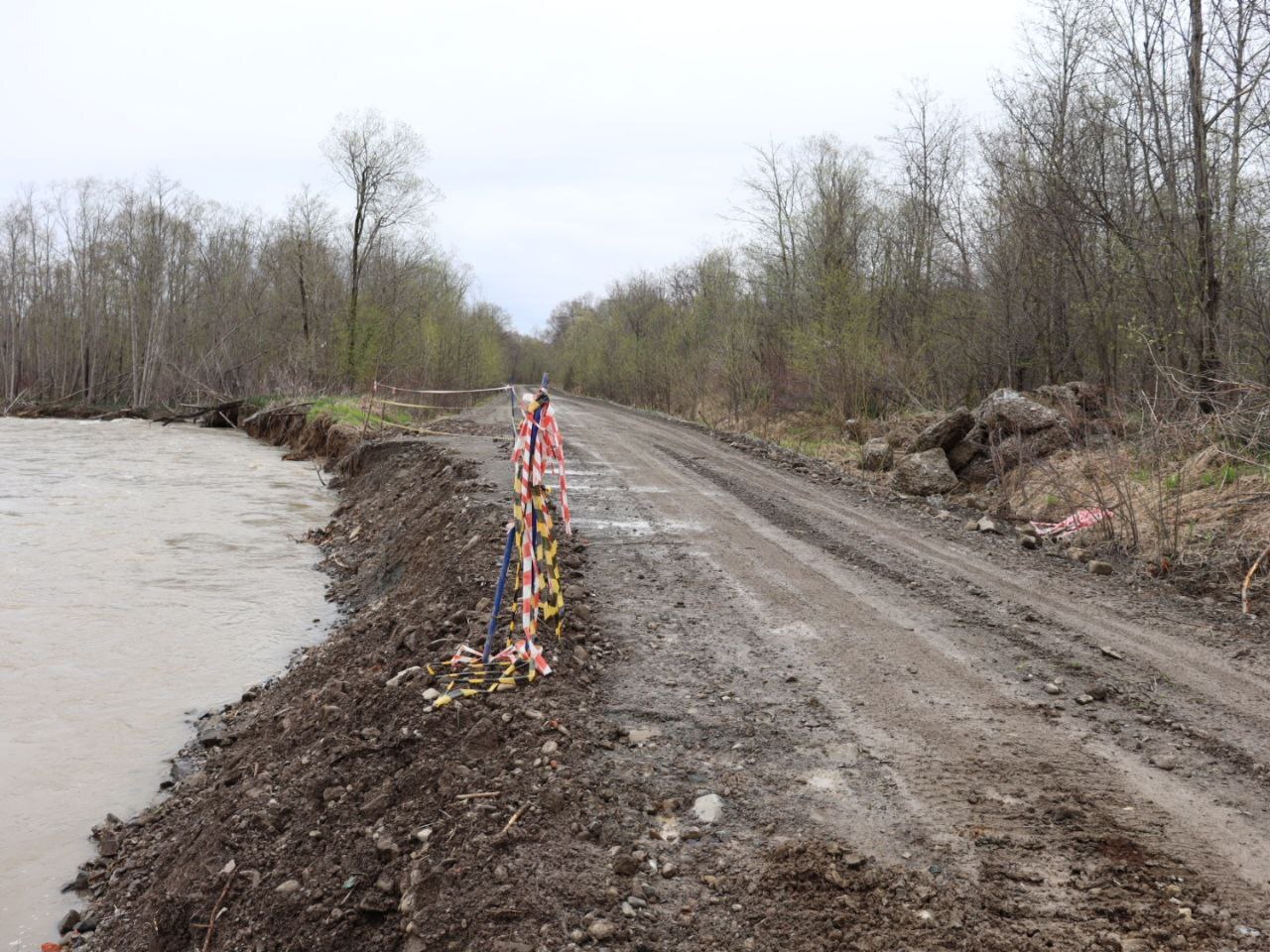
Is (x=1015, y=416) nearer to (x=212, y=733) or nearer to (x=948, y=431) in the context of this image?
(x=948, y=431)

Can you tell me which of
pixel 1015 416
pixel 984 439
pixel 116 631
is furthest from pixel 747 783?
pixel 984 439

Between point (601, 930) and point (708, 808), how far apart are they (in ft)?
2.82

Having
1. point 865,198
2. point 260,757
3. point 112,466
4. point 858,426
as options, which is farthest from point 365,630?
point 865,198

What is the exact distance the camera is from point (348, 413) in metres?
24.9

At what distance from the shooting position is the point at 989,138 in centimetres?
1875

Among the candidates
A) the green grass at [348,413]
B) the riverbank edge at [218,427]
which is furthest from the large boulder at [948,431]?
the green grass at [348,413]

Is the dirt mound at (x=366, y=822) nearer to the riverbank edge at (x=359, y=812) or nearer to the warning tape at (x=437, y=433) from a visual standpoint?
the riverbank edge at (x=359, y=812)

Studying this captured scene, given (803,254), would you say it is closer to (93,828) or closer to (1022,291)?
(1022,291)

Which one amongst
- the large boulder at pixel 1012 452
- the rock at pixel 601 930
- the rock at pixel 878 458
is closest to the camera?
the rock at pixel 601 930

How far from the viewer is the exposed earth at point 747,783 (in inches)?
115

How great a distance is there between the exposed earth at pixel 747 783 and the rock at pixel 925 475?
548 centimetres

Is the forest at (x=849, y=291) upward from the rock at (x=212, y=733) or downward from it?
upward

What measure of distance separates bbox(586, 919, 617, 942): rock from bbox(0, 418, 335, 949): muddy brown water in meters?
3.05

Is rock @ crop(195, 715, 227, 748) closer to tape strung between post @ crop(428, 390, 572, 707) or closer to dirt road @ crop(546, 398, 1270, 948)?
tape strung between post @ crop(428, 390, 572, 707)
